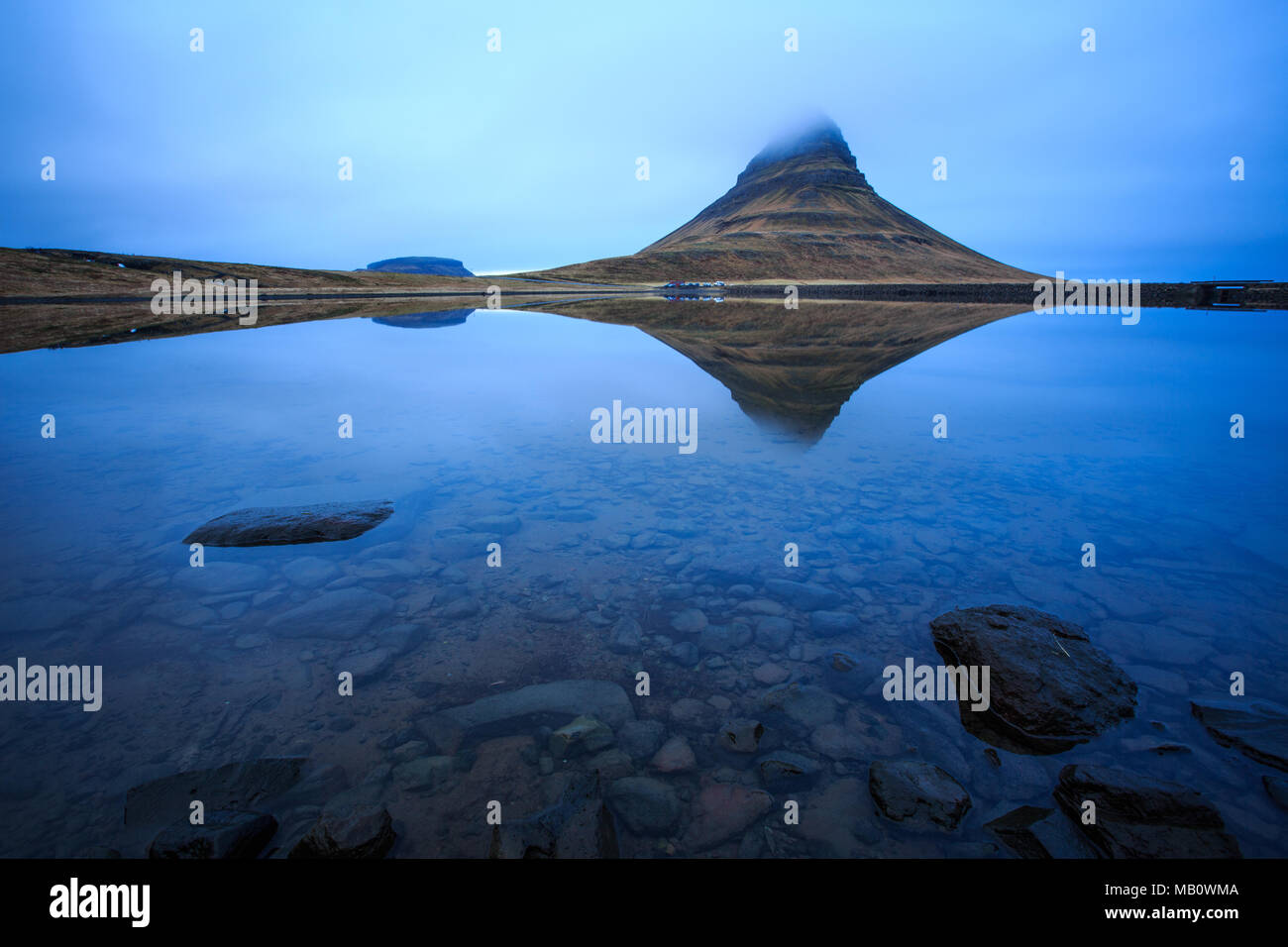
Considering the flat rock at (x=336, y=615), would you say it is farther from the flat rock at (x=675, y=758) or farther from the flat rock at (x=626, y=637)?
the flat rock at (x=675, y=758)

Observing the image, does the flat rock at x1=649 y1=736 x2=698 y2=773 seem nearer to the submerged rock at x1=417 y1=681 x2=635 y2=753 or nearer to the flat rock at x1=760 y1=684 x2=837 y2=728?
the submerged rock at x1=417 y1=681 x2=635 y2=753

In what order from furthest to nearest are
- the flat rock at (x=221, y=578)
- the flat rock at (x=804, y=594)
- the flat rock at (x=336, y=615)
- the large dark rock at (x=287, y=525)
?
the large dark rock at (x=287, y=525), the flat rock at (x=221, y=578), the flat rock at (x=804, y=594), the flat rock at (x=336, y=615)

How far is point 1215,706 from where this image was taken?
436 cm

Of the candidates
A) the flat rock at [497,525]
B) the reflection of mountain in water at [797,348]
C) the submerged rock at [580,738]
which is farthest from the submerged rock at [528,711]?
the reflection of mountain in water at [797,348]

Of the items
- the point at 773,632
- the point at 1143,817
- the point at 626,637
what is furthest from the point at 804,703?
the point at 1143,817

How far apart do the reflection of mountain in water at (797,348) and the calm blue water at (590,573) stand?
1.17 meters

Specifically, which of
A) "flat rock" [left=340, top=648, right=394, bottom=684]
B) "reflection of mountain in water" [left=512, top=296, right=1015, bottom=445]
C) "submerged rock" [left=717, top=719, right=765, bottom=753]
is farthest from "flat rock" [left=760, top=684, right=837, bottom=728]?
"reflection of mountain in water" [left=512, top=296, right=1015, bottom=445]

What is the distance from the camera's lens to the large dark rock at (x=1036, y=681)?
4.24m

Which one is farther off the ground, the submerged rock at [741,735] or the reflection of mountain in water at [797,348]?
the reflection of mountain in water at [797,348]

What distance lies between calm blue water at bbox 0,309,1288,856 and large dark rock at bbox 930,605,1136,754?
0.49 feet

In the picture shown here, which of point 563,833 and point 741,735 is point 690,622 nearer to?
point 741,735

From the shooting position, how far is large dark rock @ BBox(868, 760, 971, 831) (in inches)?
140

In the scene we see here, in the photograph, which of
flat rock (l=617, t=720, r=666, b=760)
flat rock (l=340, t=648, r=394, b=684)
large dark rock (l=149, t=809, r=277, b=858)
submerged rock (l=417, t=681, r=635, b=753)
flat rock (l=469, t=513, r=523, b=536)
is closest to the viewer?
large dark rock (l=149, t=809, r=277, b=858)

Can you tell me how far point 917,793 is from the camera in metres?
3.67
